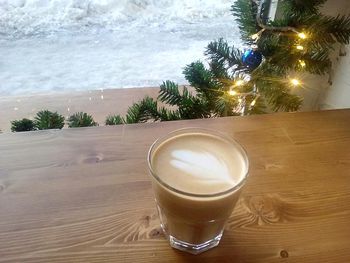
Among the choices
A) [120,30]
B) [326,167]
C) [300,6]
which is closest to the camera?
[326,167]

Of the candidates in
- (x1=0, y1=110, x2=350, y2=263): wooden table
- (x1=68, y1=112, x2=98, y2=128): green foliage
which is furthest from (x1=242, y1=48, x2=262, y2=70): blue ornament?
(x1=68, y1=112, x2=98, y2=128): green foliage

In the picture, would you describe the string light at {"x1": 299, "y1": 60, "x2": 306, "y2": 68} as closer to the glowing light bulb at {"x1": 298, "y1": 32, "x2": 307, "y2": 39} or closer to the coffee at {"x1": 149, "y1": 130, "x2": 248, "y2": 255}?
the glowing light bulb at {"x1": 298, "y1": 32, "x2": 307, "y2": 39}

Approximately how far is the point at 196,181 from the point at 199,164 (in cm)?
3

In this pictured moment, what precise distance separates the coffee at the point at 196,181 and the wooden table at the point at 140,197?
0.03 m

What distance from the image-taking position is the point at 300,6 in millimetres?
688

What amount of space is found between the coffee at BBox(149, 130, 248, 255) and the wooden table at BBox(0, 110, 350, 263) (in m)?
0.03

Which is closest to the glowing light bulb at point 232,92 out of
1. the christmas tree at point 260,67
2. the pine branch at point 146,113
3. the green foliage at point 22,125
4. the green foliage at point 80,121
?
the christmas tree at point 260,67

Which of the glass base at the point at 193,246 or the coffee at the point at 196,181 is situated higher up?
the coffee at the point at 196,181

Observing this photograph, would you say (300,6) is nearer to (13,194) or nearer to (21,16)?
(13,194)

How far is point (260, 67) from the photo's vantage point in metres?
0.71

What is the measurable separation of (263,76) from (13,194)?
0.50m

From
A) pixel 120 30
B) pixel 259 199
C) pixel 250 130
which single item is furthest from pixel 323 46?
pixel 120 30

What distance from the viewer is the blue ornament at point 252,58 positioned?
69 centimetres

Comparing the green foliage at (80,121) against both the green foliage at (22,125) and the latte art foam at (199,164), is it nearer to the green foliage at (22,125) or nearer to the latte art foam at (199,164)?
the green foliage at (22,125)
